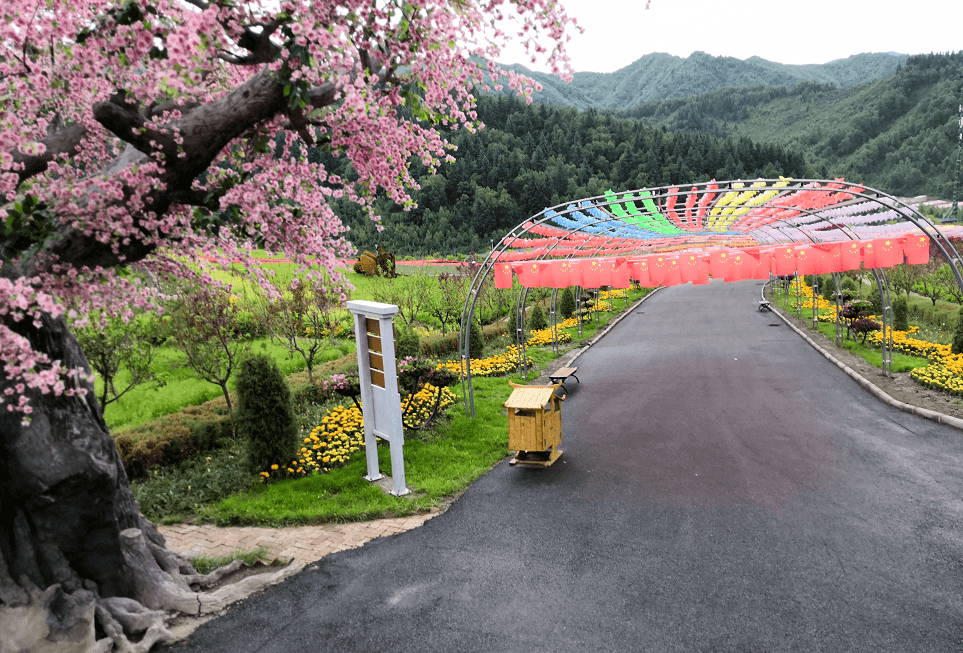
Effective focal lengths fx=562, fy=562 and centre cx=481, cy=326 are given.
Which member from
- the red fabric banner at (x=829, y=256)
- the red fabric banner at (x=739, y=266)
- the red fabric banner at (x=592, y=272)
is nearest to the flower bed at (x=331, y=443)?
the red fabric banner at (x=592, y=272)

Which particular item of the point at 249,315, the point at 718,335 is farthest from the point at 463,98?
the point at 718,335

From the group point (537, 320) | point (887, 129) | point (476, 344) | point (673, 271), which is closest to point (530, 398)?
point (673, 271)

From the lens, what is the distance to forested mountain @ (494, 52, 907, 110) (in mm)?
155625

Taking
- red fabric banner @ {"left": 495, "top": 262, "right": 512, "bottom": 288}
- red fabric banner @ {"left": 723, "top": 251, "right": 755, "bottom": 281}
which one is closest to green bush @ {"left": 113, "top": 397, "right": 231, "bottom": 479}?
red fabric banner @ {"left": 495, "top": 262, "right": 512, "bottom": 288}

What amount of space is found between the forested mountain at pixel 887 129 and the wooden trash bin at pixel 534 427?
63.0m

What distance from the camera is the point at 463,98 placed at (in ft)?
19.7

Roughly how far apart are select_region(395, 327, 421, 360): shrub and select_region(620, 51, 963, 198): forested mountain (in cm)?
6116

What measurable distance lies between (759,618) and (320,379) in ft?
34.2

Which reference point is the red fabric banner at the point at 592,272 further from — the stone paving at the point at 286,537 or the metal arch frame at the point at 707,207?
the stone paving at the point at 286,537

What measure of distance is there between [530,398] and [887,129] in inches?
3429

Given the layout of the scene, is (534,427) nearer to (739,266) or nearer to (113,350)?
(739,266)

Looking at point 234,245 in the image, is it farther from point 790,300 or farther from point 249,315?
point 790,300

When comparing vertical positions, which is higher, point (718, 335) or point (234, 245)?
point (234, 245)

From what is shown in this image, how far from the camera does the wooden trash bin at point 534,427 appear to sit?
916cm
